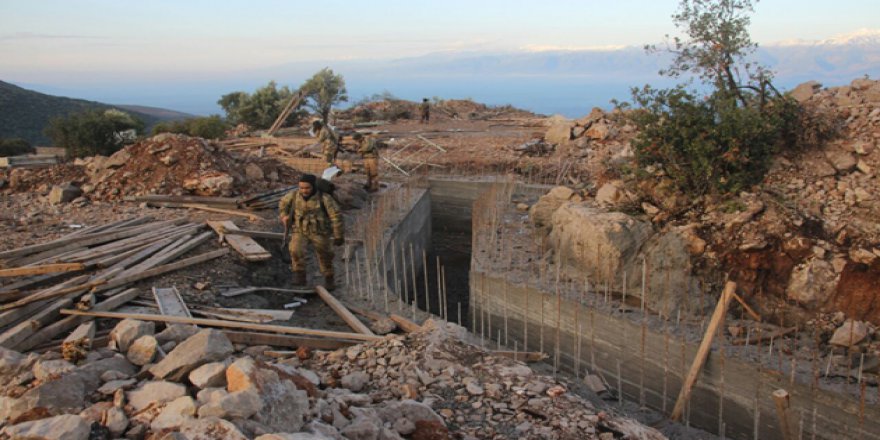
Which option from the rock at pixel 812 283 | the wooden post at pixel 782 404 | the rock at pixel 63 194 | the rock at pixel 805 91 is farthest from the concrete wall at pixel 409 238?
the rock at pixel 805 91

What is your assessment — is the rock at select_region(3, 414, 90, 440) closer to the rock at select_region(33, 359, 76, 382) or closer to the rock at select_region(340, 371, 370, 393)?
the rock at select_region(33, 359, 76, 382)

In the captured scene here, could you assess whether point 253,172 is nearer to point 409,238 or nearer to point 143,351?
point 409,238

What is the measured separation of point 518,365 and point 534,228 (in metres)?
4.59

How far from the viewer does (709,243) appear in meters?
7.47

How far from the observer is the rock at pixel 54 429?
2.62 meters

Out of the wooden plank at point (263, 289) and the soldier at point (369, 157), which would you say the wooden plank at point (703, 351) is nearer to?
the wooden plank at point (263, 289)

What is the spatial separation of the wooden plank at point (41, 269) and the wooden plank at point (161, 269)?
49 cm

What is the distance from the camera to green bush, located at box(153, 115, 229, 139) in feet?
59.0

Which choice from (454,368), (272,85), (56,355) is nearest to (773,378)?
(454,368)

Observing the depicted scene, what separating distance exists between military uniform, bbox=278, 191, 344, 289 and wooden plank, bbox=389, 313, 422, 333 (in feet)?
3.92

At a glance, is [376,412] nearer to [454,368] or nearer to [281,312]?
[454,368]

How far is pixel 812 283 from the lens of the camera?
21.9 feet

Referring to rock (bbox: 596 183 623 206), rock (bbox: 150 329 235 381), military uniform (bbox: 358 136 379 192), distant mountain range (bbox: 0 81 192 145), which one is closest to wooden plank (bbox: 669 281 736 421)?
rock (bbox: 596 183 623 206)

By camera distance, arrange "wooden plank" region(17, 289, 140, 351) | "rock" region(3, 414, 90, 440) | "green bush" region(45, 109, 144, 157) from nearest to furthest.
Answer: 1. "rock" region(3, 414, 90, 440)
2. "wooden plank" region(17, 289, 140, 351)
3. "green bush" region(45, 109, 144, 157)
